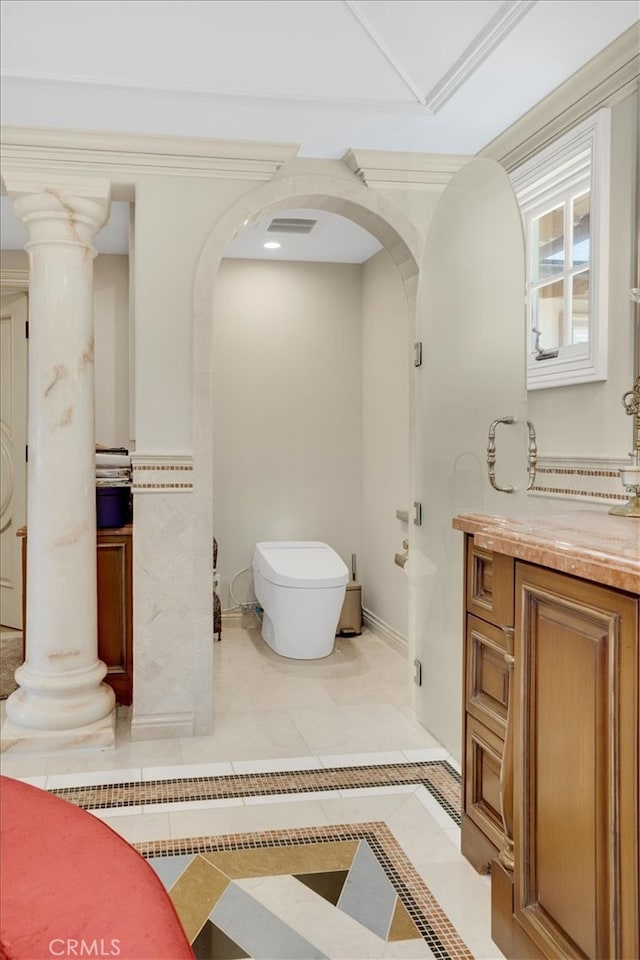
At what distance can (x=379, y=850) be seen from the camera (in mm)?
2148

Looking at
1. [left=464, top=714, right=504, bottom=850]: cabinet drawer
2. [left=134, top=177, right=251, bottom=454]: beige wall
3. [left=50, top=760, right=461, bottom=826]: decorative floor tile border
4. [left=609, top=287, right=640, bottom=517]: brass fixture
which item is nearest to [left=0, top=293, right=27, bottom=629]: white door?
[left=134, top=177, right=251, bottom=454]: beige wall

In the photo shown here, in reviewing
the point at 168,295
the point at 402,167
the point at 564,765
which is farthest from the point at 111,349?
the point at 564,765

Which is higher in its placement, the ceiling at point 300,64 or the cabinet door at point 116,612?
the ceiling at point 300,64

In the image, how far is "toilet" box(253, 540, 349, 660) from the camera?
3959 mm

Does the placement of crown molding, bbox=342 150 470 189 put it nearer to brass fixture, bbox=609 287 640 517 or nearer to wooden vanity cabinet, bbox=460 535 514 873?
brass fixture, bbox=609 287 640 517

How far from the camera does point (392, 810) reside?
94.4 inches

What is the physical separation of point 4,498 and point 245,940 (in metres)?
3.73

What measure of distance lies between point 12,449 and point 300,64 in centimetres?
329

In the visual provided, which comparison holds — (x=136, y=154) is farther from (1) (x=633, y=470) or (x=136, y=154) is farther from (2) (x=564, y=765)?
(2) (x=564, y=765)

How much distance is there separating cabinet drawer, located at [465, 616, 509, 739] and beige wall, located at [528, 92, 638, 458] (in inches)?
25.1

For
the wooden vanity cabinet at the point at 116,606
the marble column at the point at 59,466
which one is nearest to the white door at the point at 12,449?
the wooden vanity cabinet at the point at 116,606

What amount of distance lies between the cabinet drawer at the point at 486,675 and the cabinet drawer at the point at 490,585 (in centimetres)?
4

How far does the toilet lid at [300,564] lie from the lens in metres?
3.94

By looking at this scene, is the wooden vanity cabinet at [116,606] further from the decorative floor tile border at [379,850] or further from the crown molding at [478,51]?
the crown molding at [478,51]
